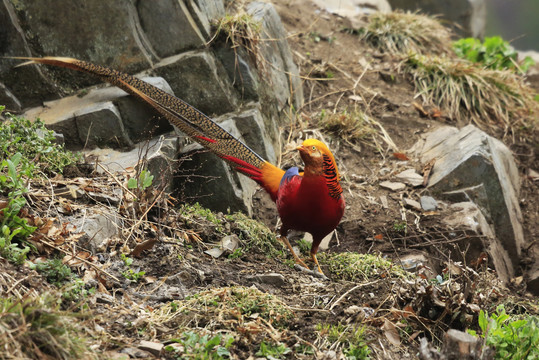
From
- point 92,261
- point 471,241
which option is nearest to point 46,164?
point 92,261

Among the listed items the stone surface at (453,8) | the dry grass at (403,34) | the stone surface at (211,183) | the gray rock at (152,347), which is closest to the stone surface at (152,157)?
the stone surface at (211,183)

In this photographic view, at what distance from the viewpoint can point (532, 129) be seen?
7.00 m

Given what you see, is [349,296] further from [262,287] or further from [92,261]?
[92,261]

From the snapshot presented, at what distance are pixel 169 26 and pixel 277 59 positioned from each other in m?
1.33

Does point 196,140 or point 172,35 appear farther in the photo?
point 172,35

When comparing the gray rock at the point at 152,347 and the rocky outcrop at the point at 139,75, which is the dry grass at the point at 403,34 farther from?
the gray rock at the point at 152,347

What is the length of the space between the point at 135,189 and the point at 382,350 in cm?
183

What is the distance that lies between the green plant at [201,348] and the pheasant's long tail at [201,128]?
208 cm

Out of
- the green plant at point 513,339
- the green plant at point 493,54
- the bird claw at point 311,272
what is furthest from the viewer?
the green plant at point 493,54

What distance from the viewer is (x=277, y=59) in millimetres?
5973

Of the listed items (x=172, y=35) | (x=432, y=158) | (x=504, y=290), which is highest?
(x=172, y=35)

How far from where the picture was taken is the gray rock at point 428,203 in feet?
17.0

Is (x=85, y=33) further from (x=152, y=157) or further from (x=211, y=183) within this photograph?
(x=211, y=183)

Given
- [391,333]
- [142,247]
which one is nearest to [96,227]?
[142,247]
